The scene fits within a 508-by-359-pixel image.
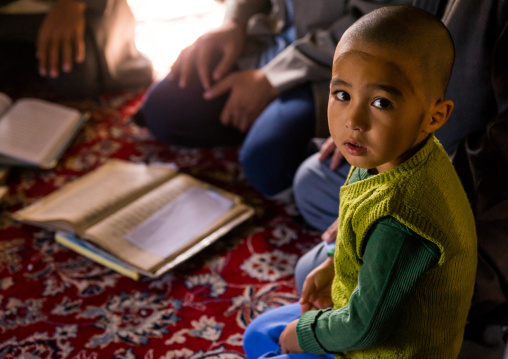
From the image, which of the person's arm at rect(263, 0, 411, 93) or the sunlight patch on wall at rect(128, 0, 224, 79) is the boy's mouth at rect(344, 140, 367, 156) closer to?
the person's arm at rect(263, 0, 411, 93)

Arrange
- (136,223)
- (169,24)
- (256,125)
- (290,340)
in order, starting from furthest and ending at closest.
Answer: (169,24) → (256,125) → (136,223) → (290,340)

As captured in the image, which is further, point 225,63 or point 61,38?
point 61,38

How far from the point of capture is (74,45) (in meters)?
1.85

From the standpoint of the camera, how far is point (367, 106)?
1.83 feet

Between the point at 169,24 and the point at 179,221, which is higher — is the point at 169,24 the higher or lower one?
the higher one

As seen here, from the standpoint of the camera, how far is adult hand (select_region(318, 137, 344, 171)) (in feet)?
3.71

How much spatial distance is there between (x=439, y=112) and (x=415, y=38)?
0.33 feet

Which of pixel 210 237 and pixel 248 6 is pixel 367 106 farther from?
pixel 248 6

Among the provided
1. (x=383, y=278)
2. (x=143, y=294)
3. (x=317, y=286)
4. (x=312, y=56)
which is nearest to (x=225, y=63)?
(x=312, y=56)

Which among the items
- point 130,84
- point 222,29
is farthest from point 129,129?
point 222,29

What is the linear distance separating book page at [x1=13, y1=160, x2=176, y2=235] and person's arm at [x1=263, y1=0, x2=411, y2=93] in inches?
17.1

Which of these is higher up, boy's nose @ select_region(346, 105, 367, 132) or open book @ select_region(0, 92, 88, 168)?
boy's nose @ select_region(346, 105, 367, 132)

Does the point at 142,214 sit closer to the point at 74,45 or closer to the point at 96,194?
the point at 96,194

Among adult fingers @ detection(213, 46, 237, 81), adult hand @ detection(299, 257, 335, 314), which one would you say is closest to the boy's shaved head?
adult hand @ detection(299, 257, 335, 314)
